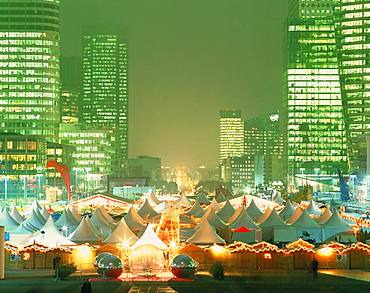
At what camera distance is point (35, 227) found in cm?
7469

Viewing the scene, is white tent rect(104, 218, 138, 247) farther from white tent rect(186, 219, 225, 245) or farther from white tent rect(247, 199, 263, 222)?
white tent rect(247, 199, 263, 222)

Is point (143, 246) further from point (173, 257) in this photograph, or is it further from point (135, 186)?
point (135, 186)

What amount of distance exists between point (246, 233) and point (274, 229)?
2.65 meters

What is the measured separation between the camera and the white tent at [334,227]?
71.8m

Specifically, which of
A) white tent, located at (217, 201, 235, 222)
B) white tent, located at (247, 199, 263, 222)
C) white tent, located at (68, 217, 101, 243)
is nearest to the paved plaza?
white tent, located at (68, 217, 101, 243)

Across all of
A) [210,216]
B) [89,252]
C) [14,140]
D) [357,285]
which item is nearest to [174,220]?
[210,216]

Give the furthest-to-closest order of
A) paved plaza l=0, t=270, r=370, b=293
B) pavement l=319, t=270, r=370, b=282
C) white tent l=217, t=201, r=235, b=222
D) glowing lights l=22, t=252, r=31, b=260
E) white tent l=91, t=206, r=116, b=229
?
white tent l=217, t=201, r=235, b=222 < white tent l=91, t=206, r=116, b=229 < glowing lights l=22, t=252, r=31, b=260 < pavement l=319, t=270, r=370, b=282 < paved plaza l=0, t=270, r=370, b=293

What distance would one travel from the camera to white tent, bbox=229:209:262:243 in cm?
7044

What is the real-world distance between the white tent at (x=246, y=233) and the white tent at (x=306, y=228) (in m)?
2.74

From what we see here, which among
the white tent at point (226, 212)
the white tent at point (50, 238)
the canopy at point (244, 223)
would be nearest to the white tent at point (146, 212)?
the white tent at point (226, 212)

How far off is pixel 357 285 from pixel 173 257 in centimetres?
1193

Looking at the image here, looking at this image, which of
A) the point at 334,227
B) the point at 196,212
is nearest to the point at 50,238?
the point at 334,227

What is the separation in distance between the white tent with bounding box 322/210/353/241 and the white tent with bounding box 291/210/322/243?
49 centimetres

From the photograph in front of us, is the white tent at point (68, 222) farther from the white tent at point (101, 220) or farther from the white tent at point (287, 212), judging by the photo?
the white tent at point (287, 212)
